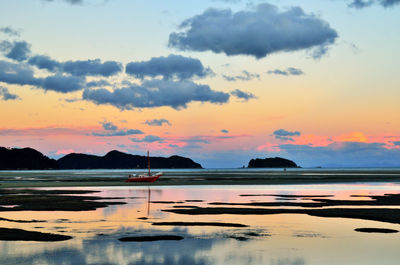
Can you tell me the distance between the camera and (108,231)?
26.9 m

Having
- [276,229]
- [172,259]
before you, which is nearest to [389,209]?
[276,229]

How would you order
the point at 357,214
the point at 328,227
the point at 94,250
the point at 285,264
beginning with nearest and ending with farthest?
the point at 285,264, the point at 94,250, the point at 328,227, the point at 357,214

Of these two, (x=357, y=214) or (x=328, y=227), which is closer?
(x=328, y=227)

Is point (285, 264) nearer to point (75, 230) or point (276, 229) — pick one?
point (276, 229)

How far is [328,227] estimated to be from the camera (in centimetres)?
2902

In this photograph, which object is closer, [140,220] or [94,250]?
[94,250]

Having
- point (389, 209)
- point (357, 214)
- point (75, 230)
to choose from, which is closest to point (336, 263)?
point (75, 230)

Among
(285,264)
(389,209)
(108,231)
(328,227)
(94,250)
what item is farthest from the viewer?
(389,209)

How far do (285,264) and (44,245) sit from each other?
11821 millimetres

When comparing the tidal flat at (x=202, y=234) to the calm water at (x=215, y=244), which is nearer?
the calm water at (x=215, y=244)

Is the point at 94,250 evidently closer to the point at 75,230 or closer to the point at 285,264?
the point at 75,230

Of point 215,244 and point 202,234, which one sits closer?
point 215,244

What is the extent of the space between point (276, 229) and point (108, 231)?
401 inches

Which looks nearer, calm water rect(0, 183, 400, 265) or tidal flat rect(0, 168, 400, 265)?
calm water rect(0, 183, 400, 265)
